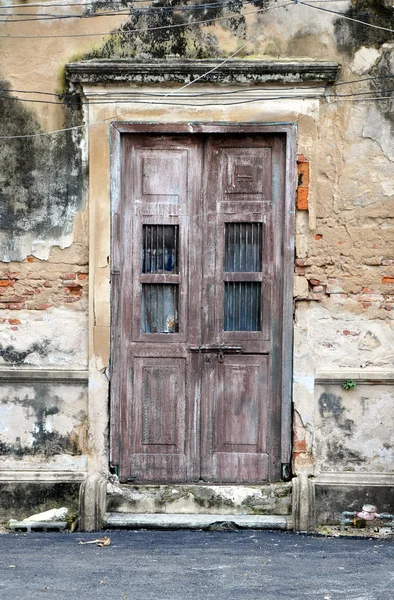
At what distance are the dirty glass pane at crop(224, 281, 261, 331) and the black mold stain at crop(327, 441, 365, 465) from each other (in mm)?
1087

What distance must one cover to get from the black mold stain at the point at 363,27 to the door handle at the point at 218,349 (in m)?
2.44

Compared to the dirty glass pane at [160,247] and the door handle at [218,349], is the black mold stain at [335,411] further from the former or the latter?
the dirty glass pane at [160,247]

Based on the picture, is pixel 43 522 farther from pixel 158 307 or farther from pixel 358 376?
pixel 358 376

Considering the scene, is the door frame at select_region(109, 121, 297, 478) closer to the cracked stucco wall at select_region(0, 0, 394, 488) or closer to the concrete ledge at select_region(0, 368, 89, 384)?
the cracked stucco wall at select_region(0, 0, 394, 488)

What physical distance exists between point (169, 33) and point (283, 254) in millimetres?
1917

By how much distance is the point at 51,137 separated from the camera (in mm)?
7082

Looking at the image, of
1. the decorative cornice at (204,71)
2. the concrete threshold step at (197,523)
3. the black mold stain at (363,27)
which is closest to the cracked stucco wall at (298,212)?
the black mold stain at (363,27)

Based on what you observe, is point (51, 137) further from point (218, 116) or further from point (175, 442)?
point (175, 442)

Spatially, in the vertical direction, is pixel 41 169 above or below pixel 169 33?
below

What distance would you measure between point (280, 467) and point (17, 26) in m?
4.00

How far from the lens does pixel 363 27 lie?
6.99m

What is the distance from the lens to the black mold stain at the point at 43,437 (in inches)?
281

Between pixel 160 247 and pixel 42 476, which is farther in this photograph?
pixel 160 247

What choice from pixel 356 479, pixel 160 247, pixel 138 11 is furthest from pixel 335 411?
pixel 138 11
